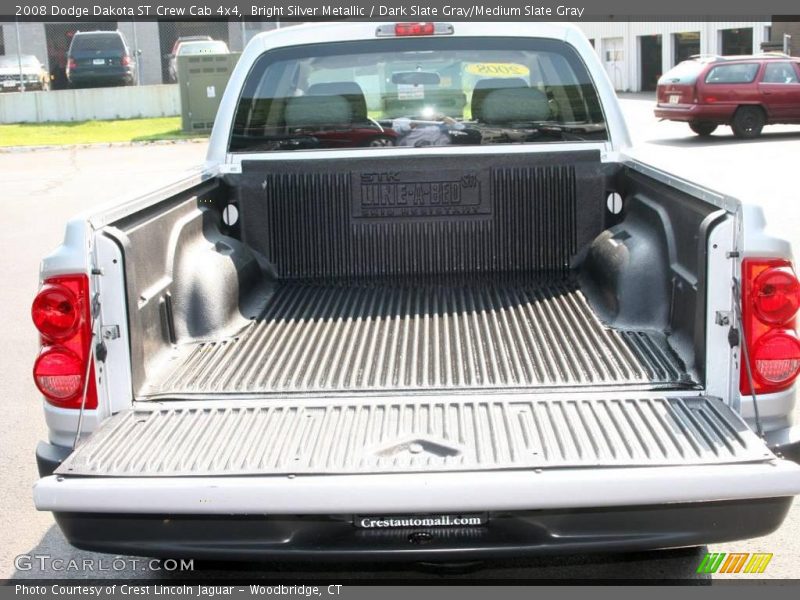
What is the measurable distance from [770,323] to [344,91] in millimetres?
2595

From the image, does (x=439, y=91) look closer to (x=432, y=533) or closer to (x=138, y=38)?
(x=432, y=533)

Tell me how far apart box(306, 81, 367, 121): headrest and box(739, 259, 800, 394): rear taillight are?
8.02 ft

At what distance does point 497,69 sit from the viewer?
16.8 feet

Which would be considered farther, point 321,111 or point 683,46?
point 683,46

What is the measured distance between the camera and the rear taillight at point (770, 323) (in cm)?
320

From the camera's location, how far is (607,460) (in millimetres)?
2918

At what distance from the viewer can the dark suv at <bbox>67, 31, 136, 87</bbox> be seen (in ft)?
94.7

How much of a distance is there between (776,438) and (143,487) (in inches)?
73.6

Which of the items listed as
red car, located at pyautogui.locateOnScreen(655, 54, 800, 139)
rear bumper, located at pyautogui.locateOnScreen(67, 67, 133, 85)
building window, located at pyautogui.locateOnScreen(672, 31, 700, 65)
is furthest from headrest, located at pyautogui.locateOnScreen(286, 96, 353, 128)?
building window, located at pyautogui.locateOnScreen(672, 31, 700, 65)

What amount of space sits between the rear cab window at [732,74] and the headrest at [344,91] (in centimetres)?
1696

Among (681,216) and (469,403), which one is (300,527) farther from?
(681,216)

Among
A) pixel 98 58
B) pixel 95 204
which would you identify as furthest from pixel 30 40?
pixel 95 204

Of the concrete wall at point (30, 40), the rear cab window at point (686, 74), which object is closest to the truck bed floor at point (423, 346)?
the rear cab window at point (686, 74)

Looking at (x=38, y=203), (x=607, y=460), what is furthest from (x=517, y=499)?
(x=38, y=203)
